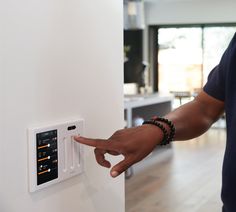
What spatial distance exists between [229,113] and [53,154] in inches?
16.9

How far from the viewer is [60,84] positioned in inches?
33.9

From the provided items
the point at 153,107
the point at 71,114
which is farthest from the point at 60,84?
the point at 153,107

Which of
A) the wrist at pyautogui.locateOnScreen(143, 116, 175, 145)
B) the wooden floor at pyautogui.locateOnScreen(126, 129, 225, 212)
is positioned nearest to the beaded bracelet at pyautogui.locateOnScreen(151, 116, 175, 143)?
the wrist at pyautogui.locateOnScreen(143, 116, 175, 145)

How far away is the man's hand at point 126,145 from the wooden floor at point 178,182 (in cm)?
299

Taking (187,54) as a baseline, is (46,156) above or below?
below

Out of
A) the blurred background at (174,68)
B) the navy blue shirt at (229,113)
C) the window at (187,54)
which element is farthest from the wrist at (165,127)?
the window at (187,54)

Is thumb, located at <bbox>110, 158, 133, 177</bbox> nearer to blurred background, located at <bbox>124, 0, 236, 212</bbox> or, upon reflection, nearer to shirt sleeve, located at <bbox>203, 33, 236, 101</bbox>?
shirt sleeve, located at <bbox>203, 33, 236, 101</bbox>

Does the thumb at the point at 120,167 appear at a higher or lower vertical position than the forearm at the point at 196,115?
lower

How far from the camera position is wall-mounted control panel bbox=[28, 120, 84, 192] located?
2.60ft

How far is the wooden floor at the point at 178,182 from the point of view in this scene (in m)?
3.88

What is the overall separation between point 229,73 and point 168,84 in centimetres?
922

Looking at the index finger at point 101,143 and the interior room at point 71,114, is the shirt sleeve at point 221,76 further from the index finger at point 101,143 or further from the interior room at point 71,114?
the index finger at point 101,143

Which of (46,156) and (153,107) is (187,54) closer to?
(153,107)

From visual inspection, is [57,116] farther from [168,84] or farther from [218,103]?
[168,84]
